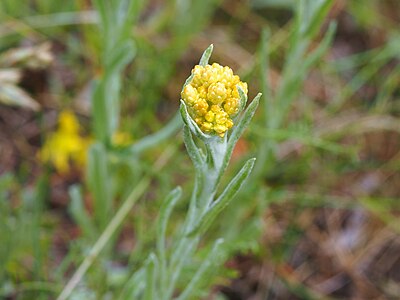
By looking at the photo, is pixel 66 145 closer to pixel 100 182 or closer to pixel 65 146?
pixel 65 146

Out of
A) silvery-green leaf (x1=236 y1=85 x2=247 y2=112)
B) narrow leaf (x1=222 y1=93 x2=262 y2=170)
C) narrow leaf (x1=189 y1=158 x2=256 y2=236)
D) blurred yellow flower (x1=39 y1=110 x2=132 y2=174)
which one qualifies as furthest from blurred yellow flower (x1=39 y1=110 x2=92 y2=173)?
silvery-green leaf (x1=236 y1=85 x2=247 y2=112)

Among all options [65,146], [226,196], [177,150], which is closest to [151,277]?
[226,196]

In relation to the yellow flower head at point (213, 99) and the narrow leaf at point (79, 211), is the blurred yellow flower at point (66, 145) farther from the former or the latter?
the yellow flower head at point (213, 99)

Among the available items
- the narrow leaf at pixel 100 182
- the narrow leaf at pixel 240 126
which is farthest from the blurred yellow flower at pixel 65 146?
the narrow leaf at pixel 240 126

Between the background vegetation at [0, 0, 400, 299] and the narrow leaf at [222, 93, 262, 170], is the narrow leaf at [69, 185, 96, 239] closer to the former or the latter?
the background vegetation at [0, 0, 400, 299]

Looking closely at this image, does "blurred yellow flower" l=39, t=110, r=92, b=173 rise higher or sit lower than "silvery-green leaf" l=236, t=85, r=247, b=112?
lower

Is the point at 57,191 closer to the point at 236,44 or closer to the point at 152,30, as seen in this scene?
the point at 152,30

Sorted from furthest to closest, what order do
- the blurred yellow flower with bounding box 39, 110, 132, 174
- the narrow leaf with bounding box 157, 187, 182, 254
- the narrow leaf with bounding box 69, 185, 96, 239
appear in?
the blurred yellow flower with bounding box 39, 110, 132, 174, the narrow leaf with bounding box 69, 185, 96, 239, the narrow leaf with bounding box 157, 187, 182, 254
